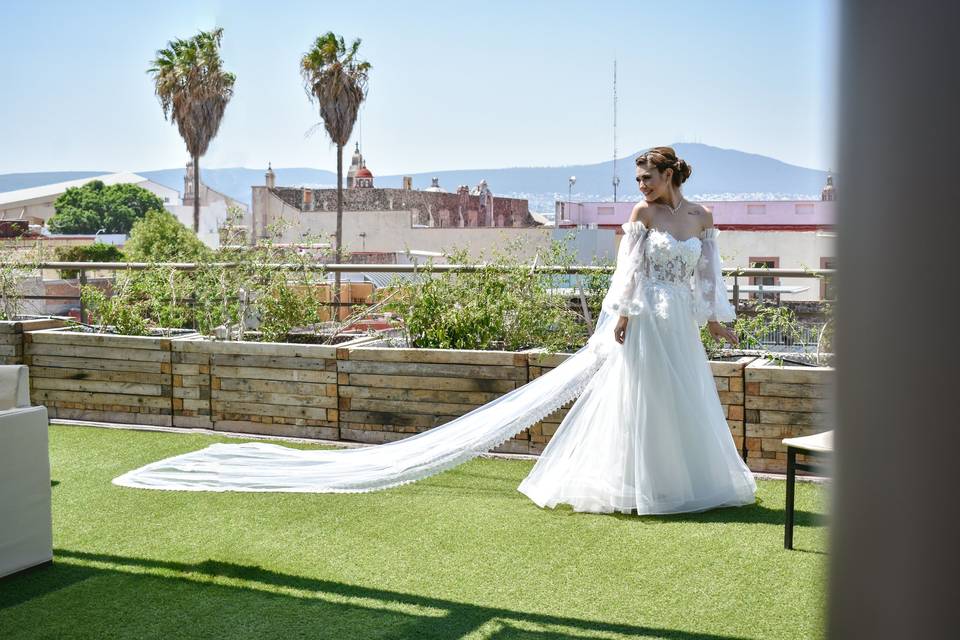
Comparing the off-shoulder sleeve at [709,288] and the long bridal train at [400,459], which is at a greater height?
the off-shoulder sleeve at [709,288]

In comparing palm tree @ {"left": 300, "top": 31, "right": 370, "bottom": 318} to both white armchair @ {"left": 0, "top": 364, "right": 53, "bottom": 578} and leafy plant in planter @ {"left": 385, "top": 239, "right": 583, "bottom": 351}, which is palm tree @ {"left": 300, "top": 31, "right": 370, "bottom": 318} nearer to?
leafy plant in planter @ {"left": 385, "top": 239, "right": 583, "bottom": 351}

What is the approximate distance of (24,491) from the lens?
13.2ft

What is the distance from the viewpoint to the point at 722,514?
476 centimetres

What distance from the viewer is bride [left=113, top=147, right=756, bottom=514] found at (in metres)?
4.82

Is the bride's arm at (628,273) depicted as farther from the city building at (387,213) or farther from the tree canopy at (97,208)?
the tree canopy at (97,208)

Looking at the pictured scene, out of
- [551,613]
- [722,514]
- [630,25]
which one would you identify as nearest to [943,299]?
[551,613]

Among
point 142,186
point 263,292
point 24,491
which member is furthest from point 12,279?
point 142,186

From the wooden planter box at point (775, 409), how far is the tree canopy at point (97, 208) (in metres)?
98.7

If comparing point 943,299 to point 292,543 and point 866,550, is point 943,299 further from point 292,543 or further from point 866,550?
point 292,543

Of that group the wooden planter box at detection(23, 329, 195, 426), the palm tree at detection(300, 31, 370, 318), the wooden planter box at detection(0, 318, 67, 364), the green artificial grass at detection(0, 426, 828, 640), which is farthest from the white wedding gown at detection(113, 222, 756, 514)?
the palm tree at detection(300, 31, 370, 318)

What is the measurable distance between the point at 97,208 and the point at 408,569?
351 feet

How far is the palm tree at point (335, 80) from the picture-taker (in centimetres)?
4266

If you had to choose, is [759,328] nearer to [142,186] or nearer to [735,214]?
[735,214]

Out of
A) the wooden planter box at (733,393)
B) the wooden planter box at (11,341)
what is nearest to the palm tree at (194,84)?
the wooden planter box at (11,341)
